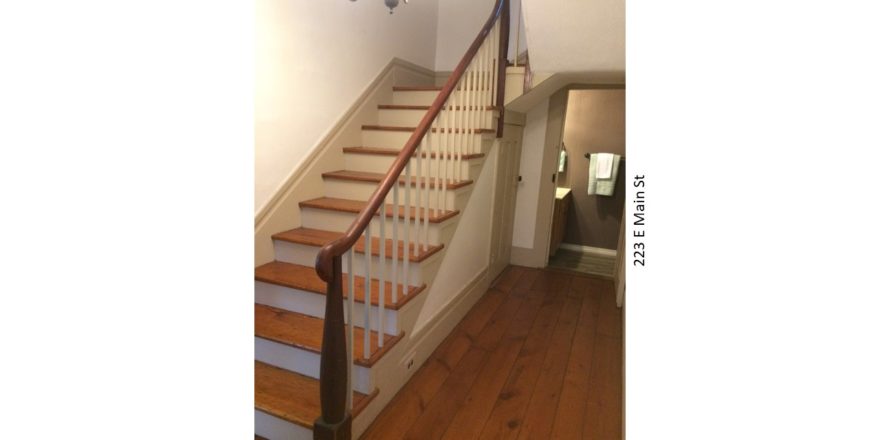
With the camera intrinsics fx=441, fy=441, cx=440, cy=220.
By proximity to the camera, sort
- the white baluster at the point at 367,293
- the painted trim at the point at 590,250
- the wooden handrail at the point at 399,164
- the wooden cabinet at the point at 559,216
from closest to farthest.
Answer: the wooden handrail at the point at 399,164 < the white baluster at the point at 367,293 < the wooden cabinet at the point at 559,216 < the painted trim at the point at 590,250

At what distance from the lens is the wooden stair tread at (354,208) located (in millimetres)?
2727

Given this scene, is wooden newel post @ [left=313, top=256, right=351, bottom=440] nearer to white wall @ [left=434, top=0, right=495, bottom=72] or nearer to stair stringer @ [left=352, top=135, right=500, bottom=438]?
stair stringer @ [left=352, top=135, right=500, bottom=438]

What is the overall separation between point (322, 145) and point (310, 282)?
42.6 inches

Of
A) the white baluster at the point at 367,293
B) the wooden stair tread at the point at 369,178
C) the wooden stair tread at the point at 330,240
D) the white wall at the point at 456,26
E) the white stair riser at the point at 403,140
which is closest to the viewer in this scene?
the white baluster at the point at 367,293

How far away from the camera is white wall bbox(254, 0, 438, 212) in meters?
2.54

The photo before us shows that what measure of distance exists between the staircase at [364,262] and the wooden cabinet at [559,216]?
1.75m

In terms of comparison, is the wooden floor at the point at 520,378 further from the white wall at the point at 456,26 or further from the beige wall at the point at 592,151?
the white wall at the point at 456,26

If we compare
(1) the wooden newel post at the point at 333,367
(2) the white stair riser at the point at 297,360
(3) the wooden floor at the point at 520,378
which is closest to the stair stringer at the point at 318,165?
(2) the white stair riser at the point at 297,360

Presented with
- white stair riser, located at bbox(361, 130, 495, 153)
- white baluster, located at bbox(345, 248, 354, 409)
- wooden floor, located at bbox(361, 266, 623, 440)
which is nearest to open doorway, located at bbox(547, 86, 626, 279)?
wooden floor, located at bbox(361, 266, 623, 440)

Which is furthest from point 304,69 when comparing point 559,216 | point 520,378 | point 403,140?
point 559,216

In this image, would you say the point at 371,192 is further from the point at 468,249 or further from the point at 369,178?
the point at 468,249

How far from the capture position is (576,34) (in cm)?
248

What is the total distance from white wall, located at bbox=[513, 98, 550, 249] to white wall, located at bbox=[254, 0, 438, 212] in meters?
1.53
